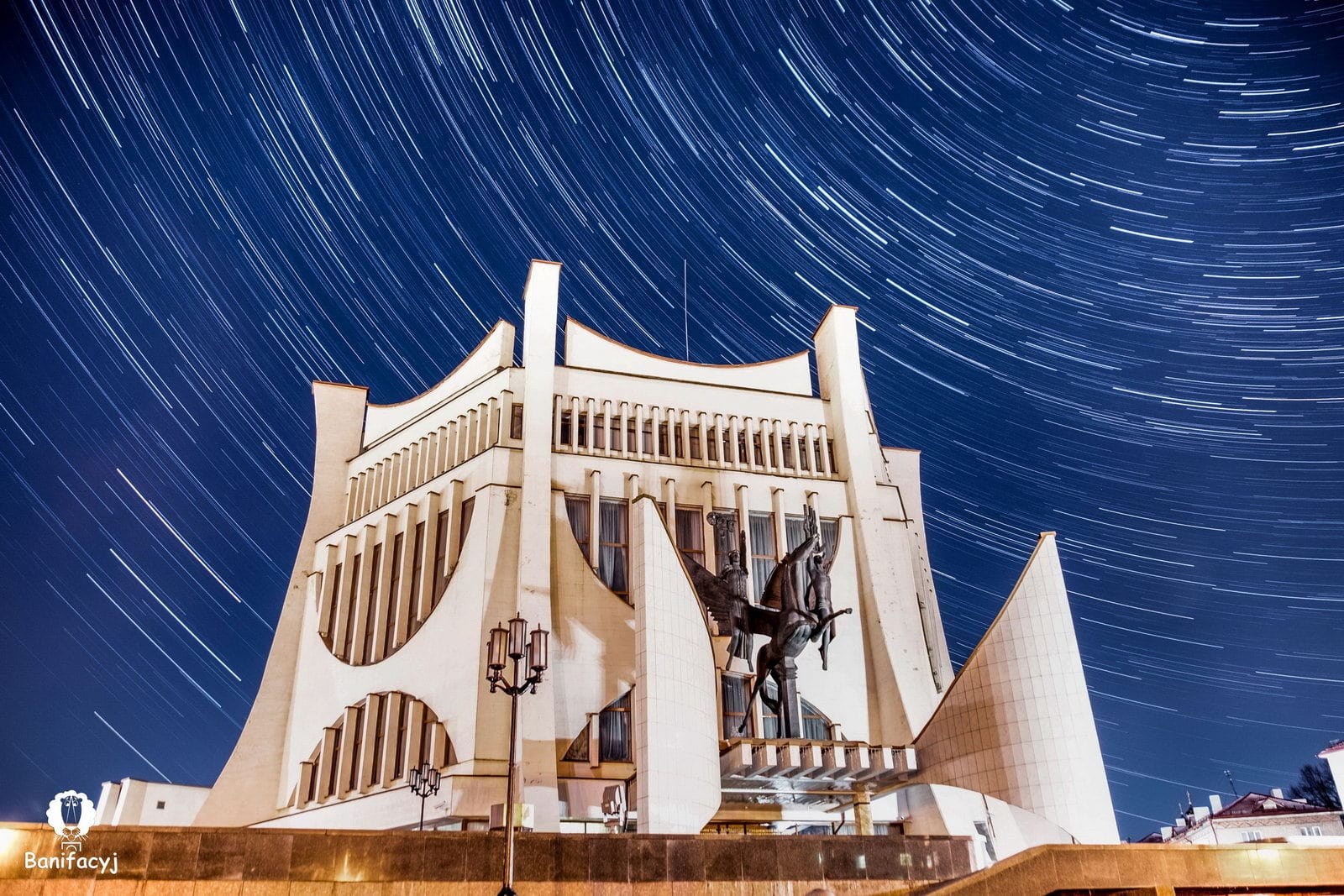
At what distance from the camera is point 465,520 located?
24844 millimetres

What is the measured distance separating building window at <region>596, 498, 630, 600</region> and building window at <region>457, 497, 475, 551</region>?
128 inches

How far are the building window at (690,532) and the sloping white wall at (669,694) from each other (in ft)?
23.1

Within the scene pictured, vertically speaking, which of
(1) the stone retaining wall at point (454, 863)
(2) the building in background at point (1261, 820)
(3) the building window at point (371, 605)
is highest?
(3) the building window at point (371, 605)

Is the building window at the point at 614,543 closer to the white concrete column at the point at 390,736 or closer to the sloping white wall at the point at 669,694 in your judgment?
the white concrete column at the point at 390,736

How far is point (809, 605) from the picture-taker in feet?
61.6

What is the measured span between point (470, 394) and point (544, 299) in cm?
334

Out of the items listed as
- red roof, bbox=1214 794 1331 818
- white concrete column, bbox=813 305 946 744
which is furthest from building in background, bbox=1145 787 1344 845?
white concrete column, bbox=813 305 946 744

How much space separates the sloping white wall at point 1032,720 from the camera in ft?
53.1

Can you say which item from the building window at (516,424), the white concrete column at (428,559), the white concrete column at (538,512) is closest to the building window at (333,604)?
the white concrete column at (428,559)

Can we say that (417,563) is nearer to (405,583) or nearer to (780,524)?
(405,583)

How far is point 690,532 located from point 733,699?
443 centimetres

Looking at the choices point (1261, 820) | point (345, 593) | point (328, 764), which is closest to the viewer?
point (328, 764)

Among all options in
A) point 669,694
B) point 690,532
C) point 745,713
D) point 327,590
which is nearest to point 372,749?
point 327,590

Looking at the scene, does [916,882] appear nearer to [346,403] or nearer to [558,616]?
[558,616]
